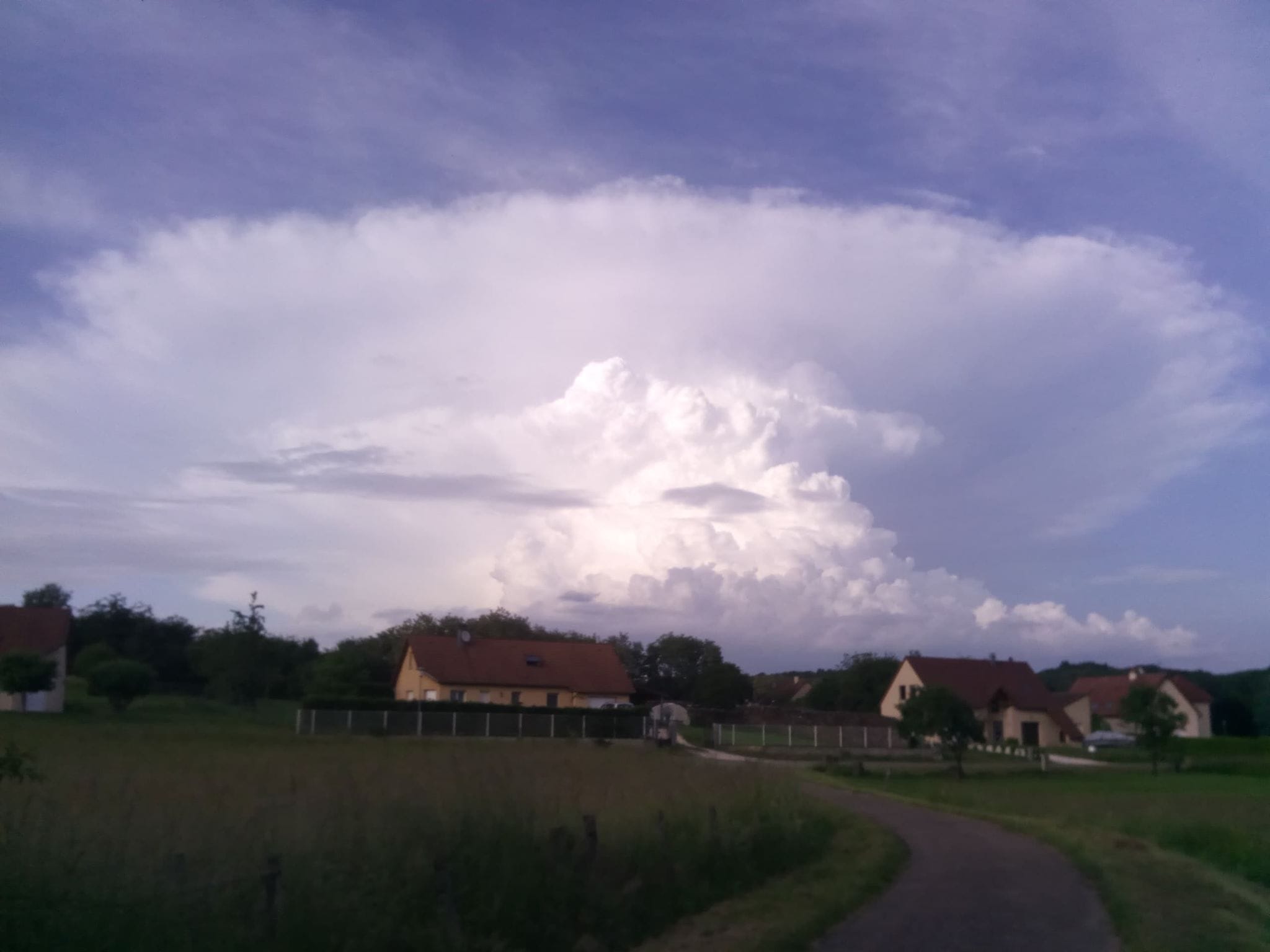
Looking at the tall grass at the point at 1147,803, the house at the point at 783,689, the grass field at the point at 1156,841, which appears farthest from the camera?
the house at the point at 783,689

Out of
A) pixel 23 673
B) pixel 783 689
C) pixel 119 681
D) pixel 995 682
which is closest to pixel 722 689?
pixel 995 682

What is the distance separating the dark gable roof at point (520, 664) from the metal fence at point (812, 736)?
8.36 m

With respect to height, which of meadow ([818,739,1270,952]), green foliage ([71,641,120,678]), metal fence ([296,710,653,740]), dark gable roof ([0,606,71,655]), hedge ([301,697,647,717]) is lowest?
meadow ([818,739,1270,952])

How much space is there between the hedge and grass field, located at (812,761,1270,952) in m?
13.1

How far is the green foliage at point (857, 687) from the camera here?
90.7m

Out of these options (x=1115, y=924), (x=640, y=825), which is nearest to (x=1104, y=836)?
(x=1115, y=924)

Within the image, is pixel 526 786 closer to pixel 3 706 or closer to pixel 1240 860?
pixel 1240 860

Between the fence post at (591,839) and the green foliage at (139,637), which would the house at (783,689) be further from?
the fence post at (591,839)

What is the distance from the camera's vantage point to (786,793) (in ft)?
62.4

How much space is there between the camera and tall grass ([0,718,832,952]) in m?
8.25

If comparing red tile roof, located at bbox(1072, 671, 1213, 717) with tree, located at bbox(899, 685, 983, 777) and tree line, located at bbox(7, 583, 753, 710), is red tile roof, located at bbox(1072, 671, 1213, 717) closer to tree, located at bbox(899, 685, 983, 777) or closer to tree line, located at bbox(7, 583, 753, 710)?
tree line, located at bbox(7, 583, 753, 710)

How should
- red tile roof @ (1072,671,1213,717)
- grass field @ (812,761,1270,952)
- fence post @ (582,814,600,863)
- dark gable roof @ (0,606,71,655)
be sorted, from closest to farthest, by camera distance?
fence post @ (582,814,600,863), grass field @ (812,761,1270,952), dark gable roof @ (0,606,71,655), red tile roof @ (1072,671,1213,717)

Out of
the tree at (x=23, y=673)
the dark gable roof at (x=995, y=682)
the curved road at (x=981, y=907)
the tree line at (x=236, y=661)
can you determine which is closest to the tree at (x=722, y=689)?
the tree line at (x=236, y=661)

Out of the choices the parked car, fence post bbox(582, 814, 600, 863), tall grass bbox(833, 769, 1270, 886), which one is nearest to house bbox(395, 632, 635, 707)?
tall grass bbox(833, 769, 1270, 886)
